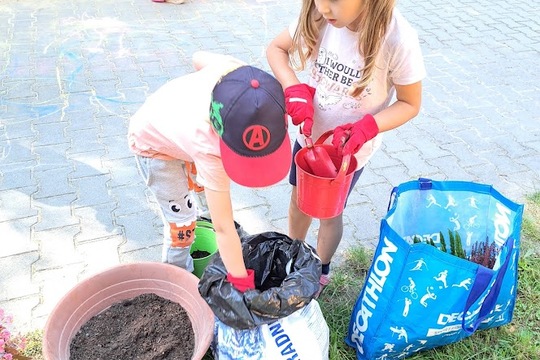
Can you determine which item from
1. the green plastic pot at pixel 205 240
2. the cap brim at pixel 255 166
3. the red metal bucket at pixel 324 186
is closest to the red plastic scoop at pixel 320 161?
the red metal bucket at pixel 324 186

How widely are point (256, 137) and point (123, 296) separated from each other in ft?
3.42

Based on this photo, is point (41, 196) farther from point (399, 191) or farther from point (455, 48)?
point (455, 48)

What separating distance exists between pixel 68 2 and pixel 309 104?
15.4ft

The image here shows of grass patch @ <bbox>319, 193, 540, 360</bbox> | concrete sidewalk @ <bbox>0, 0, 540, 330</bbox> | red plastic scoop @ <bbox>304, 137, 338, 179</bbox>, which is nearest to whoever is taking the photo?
red plastic scoop @ <bbox>304, 137, 338, 179</bbox>

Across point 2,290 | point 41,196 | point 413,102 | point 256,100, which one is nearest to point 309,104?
point 413,102

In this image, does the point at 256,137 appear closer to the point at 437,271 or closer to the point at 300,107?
the point at 300,107

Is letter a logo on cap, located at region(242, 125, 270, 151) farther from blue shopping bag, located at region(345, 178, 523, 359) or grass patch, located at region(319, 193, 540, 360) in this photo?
grass patch, located at region(319, 193, 540, 360)

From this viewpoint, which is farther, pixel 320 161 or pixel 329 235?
pixel 329 235

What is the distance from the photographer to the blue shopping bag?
1.66 meters

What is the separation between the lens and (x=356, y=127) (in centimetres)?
158

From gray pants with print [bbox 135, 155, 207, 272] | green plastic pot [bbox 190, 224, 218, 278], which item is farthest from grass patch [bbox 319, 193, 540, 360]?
gray pants with print [bbox 135, 155, 207, 272]

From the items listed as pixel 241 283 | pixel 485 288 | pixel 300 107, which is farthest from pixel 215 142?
pixel 485 288

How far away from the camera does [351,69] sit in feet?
5.42

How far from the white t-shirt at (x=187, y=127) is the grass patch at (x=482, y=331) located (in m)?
0.94
